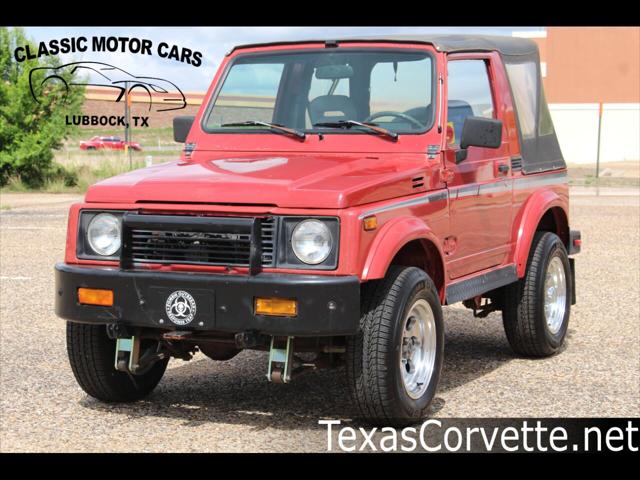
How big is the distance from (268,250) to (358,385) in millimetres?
845

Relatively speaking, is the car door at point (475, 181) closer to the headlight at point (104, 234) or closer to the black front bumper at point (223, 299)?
the black front bumper at point (223, 299)

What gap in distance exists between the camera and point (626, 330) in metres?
9.03

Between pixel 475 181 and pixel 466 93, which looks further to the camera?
pixel 466 93

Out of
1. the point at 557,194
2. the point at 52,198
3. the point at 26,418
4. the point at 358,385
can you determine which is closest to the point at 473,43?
the point at 557,194

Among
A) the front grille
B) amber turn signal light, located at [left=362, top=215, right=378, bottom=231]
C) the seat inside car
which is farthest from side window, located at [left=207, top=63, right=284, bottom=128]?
amber turn signal light, located at [left=362, top=215, right=378, bottom=231]

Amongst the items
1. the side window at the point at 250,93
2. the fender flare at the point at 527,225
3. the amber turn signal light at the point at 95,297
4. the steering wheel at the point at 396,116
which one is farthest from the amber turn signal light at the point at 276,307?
the fender flare at the point at 527,225

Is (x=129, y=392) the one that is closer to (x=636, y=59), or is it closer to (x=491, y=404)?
(x=491, y=404)

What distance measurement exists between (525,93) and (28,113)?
20.2m

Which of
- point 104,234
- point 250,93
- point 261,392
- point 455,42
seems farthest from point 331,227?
point 455,42

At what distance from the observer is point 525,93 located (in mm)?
8117

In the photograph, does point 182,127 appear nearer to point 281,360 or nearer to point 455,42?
point 455,42

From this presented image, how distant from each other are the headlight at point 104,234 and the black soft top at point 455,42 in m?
2.00

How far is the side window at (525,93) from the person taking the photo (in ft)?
25.9

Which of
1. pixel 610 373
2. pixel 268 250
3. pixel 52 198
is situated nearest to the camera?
pixel 268 250
